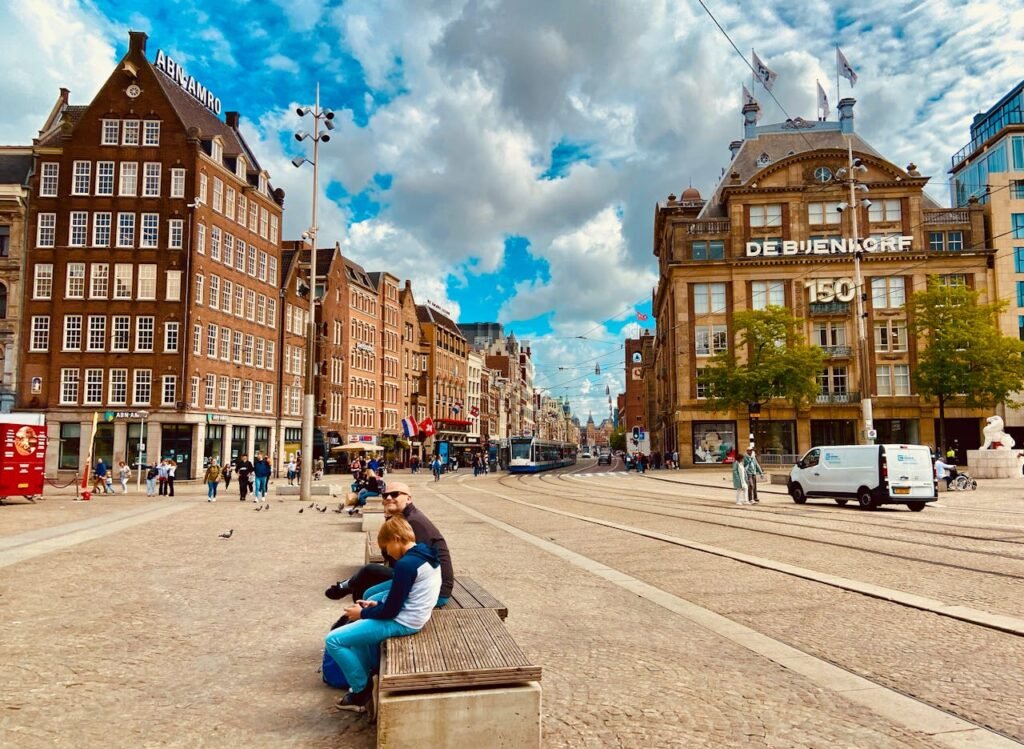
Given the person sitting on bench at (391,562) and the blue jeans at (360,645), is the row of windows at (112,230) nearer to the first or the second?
the person sitting on bench at (391,562)

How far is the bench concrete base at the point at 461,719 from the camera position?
3.82 m

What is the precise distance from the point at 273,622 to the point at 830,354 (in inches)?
2404

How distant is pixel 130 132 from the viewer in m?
48.8

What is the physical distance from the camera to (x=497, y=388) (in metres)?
136

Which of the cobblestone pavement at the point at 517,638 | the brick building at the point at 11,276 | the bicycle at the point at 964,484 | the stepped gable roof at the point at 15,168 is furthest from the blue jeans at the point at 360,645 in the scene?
the stepped gable roof at the point at 15,168

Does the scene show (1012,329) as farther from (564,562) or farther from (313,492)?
(564,562)

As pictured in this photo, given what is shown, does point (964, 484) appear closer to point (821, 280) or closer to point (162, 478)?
point (162, 478)

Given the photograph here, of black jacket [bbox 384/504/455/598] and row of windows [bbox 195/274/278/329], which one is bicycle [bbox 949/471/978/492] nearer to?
black jacket [bbox 384/504/455/598]

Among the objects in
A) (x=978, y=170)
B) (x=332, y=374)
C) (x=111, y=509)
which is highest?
(x=978, y=170)

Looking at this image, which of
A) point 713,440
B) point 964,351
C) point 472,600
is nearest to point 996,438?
point 964,351

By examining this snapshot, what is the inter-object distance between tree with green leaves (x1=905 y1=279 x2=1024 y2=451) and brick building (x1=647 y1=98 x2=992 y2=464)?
10.4 metres

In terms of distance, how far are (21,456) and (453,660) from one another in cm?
2704

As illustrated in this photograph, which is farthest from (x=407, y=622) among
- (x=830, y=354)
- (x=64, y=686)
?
(x=830, y=354)

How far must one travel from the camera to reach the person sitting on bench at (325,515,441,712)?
4840 mm
